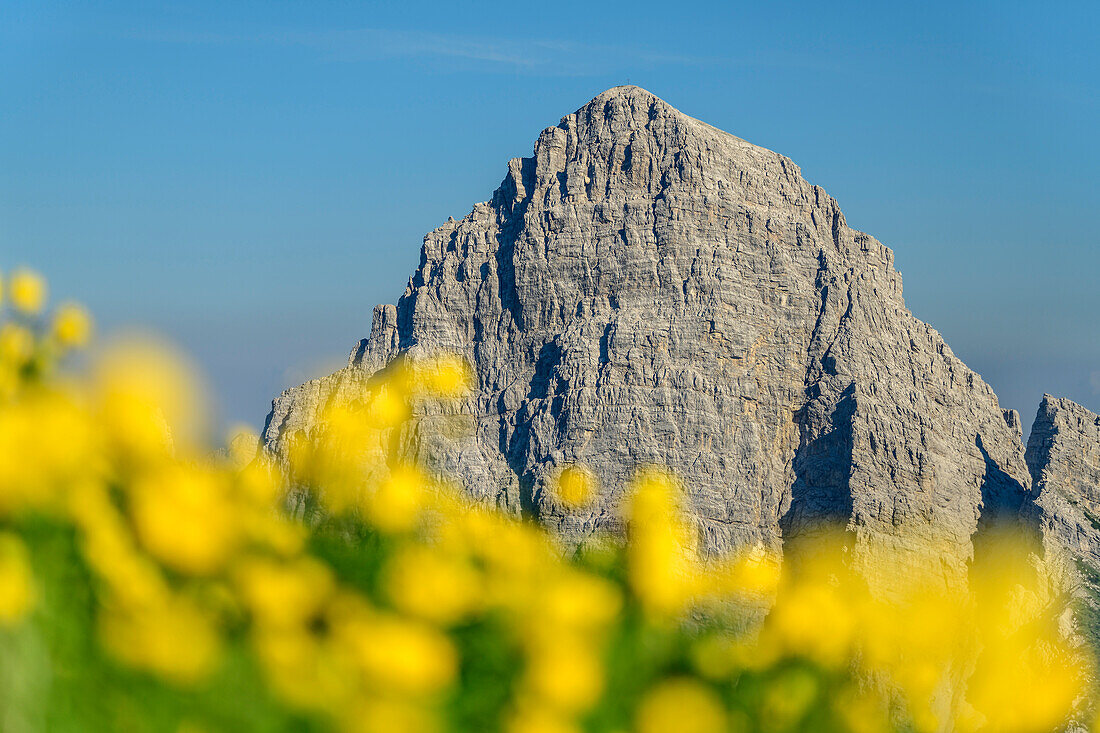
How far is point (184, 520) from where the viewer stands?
4141 millimetres

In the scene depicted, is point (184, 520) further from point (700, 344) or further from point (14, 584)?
point (700, 344)

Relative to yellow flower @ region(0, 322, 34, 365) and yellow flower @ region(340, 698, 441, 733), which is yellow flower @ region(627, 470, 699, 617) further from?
yellow flower @ region(0, 322, 34, 365)

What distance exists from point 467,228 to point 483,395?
27.1m

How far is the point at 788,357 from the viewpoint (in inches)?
6816

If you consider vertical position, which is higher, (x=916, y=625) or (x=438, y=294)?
(x=438, y=294)

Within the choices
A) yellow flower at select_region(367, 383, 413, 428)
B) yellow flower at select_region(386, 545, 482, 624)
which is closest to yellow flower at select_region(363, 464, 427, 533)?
yellow flower at select_region(386, 545, 482, 624)

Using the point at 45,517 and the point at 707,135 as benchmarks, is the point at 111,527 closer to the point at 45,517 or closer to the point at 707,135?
the point at 45,517

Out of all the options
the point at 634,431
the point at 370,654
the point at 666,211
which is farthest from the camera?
the point at 666,211

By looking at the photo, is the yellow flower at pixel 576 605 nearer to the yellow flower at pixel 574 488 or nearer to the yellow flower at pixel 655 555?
the yellow flower at pixel 655 555

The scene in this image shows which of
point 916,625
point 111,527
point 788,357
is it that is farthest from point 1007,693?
point 788,357

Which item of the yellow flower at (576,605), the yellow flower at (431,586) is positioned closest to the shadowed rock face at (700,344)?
the yellow flower at (576,605)

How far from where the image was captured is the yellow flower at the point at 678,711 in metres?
4.72

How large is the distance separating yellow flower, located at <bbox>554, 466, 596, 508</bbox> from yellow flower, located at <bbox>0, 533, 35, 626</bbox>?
248cm

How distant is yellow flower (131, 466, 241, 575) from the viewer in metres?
4.14
